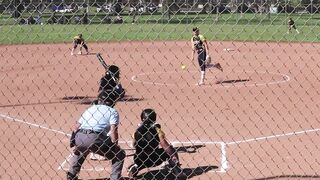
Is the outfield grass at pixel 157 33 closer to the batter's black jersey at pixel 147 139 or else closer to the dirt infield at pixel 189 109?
the dirt infield at pixel 189 109

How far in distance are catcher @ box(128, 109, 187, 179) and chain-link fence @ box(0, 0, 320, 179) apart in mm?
18

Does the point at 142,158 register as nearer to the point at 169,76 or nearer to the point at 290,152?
the point at 290,152

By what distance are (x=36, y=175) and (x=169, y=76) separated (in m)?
12.2

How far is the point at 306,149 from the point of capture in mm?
10750

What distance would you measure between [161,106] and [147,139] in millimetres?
6095

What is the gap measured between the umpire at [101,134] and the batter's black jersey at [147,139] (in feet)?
4.06

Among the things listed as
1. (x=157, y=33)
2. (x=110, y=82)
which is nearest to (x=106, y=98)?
(x=110, y=82)

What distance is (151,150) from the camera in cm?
940

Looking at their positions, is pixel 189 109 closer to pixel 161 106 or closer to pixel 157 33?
pixel 161 106

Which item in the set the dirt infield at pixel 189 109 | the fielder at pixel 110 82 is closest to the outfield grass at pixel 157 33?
the dirt infield at pixel 189 109

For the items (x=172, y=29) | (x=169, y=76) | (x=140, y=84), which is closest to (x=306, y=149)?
(x=140, y=84)

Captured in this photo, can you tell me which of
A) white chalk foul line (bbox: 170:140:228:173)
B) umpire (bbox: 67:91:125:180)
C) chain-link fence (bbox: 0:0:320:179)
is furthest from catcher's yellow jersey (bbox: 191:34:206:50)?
umpire (bbox: 67:91:125:180)

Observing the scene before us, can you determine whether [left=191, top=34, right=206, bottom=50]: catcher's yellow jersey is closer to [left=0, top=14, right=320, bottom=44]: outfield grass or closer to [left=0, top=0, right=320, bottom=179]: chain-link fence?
[left=0, top=0, right=320, bottom=179]: chain-link fence

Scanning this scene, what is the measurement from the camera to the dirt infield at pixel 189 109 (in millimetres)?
9938
